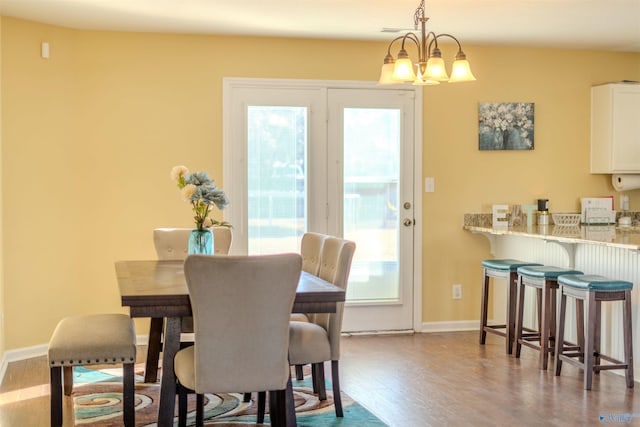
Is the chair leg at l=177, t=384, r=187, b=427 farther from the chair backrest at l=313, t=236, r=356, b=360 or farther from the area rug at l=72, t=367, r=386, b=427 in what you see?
the chair backrest at l=313, t=236, r=356, b=360

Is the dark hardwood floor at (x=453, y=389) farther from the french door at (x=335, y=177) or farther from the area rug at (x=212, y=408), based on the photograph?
the french door at (x=335, y=177)

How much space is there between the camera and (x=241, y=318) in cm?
298

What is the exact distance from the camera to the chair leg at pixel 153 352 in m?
4.64

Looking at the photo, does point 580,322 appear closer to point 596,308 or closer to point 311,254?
point 596,308

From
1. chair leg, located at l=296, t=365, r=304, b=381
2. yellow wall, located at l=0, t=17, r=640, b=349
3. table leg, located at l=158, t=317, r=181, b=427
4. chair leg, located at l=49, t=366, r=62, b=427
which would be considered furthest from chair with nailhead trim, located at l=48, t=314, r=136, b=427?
yellow wall, located at l=0, t=17, r=640, b=349

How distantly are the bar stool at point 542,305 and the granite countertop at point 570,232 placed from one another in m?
0.23

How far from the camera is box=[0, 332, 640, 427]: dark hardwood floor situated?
13.0 feet

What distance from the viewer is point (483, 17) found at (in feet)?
17.1

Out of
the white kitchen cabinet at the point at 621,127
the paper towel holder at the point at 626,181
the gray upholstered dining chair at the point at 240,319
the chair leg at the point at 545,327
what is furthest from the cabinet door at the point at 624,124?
the gray upholstered dining chair at the point at 240,319

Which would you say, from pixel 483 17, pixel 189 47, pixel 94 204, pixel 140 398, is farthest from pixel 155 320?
pixel 483 17

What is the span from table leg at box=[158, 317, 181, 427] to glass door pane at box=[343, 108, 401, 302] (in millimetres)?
3015

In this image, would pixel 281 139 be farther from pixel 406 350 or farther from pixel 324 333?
pixel 324 333

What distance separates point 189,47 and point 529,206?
298 cm

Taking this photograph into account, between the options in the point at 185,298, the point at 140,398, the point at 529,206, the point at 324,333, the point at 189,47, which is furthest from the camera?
the point at 529,206
